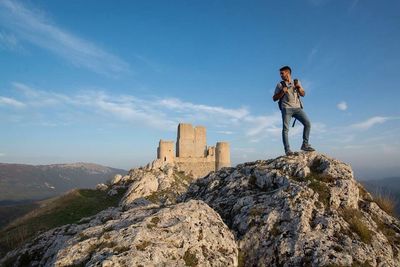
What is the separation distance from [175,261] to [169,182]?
29786mm

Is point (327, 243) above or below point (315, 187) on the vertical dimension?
below

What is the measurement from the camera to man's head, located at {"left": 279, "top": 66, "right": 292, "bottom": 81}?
12.9 meters

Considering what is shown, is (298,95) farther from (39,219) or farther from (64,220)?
(39,219)

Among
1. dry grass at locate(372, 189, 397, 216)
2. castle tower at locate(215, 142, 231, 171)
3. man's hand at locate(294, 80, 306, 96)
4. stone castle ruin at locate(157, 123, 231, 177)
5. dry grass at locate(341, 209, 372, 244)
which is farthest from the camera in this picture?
castle tower at locate(215, 142, 231, 171)

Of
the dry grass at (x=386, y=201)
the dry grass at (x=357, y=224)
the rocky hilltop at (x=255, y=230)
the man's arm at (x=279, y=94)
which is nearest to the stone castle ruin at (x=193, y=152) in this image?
the man's arm at (x=279, y=94)

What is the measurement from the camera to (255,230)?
28.9 ft

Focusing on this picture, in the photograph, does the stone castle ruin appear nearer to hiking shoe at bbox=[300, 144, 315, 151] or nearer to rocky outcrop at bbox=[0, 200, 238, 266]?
hiking shoe at bbox=[300, 144, 315, 151]

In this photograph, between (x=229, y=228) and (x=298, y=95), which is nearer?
(x=229, y=228)

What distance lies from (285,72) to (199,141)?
134 ft

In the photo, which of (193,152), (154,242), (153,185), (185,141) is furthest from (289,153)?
(193,152)

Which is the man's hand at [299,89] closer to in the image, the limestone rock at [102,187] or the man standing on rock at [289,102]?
the man standing on rock at [289,102]

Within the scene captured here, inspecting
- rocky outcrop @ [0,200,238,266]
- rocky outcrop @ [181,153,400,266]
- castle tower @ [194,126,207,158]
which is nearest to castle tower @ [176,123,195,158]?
castle tower @ [194,126,207,158]

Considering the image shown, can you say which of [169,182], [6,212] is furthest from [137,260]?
[6,212]

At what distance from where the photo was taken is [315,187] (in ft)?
33.1
